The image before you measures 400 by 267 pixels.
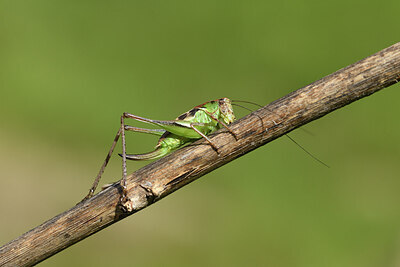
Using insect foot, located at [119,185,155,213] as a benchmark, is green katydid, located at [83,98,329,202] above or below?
above

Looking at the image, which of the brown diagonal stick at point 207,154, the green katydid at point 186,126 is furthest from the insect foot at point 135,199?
the green katydid at point 186,126

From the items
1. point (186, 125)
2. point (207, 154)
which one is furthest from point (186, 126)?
point (207, 154)

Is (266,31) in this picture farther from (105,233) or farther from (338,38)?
(105,233)

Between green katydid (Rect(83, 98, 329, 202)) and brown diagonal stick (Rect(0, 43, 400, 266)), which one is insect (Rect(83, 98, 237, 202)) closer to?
green katydid (Rect(83, 98, 329, 202))

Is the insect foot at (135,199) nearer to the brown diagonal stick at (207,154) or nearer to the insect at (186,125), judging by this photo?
the brown diagonal stick at (207,154)

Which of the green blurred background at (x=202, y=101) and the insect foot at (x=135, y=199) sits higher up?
the green blurred background at (x=202, y=101)

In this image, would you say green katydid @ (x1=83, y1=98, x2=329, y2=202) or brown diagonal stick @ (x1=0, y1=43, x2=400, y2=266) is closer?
brown diagonal stick @ (x1=0, y1=43, x2=400, y2=266)

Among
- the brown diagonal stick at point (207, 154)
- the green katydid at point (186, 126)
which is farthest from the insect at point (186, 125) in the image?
the brown diagonal stick at point (207, 154)

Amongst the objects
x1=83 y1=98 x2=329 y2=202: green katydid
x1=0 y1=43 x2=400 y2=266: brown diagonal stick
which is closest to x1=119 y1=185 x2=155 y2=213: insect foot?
x1=0 y1=43 x2=400 y2=266: brown diagonal stick

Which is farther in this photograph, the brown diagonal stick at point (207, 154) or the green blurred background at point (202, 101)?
the green blurred background at point (202, 101)
